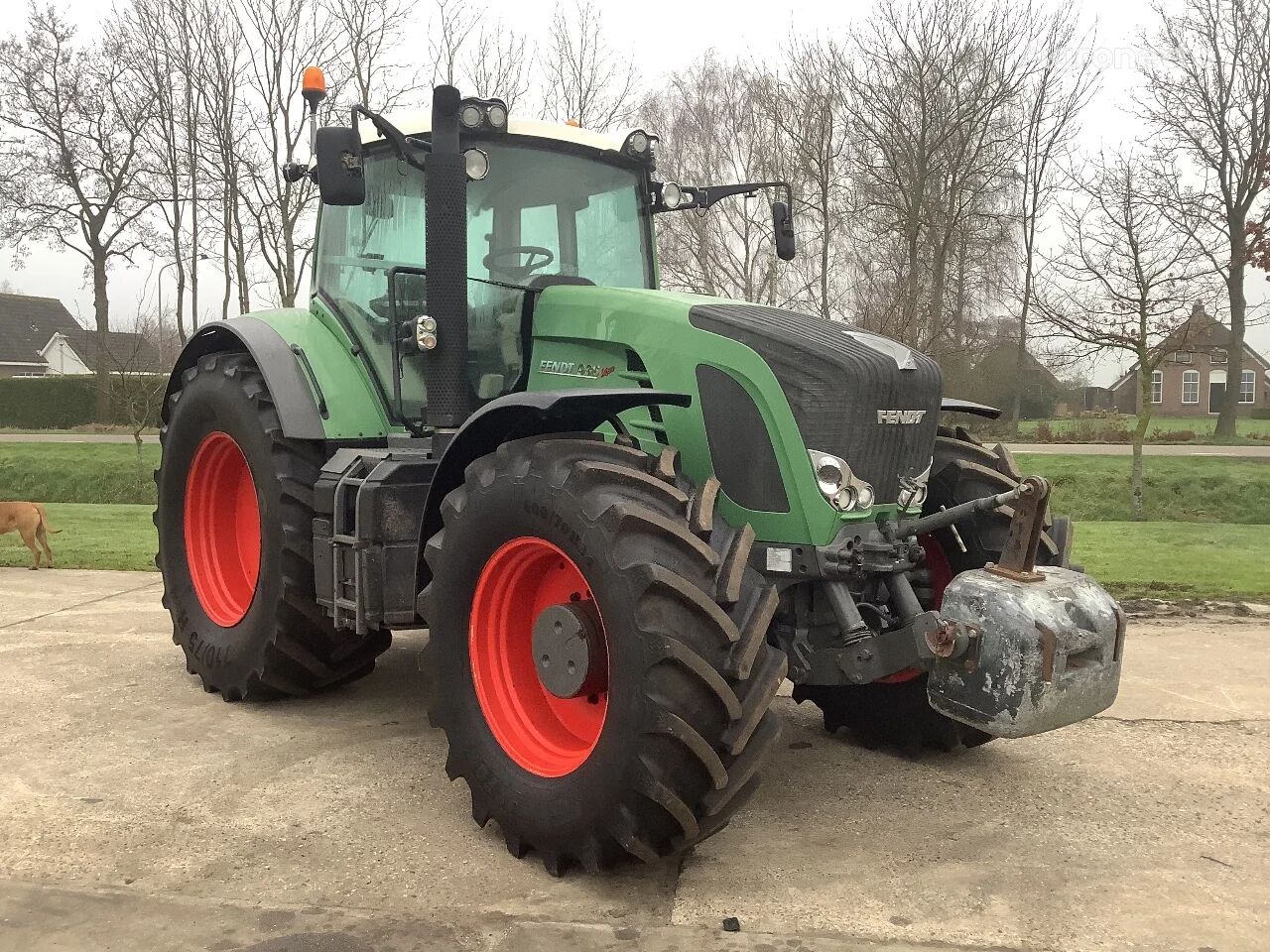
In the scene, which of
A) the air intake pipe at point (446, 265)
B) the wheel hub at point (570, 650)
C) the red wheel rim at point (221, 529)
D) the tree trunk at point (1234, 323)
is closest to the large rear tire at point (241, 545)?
the red wheel rim at point (221, 529)

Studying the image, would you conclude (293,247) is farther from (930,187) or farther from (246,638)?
(246,638)

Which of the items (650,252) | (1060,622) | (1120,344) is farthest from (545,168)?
(1120,344)

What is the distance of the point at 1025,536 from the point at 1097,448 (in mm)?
Answer: 18506

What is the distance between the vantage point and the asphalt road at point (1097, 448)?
18.8 metres

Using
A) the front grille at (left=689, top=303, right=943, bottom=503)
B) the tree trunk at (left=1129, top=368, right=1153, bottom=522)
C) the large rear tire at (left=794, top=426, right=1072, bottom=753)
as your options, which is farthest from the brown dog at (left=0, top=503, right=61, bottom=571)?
the tree trunk at (left=1129, top=368, right=1153, bottom=522)

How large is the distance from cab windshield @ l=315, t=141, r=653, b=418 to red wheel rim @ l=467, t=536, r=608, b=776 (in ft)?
3.50

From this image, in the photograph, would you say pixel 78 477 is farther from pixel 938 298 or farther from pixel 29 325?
pixel 29 325

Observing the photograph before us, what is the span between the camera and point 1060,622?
10.2 ft

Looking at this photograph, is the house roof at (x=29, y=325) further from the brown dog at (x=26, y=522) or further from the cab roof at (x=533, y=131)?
the cab roof at (x=533, y=131)

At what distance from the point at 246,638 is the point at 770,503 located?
266 centimetres

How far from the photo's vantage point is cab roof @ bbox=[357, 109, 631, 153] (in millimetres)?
4590

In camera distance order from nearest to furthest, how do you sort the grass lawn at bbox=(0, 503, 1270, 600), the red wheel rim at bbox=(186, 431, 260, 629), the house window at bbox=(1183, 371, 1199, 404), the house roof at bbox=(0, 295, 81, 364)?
the red wheel rim at bbox=(186, 431, 260, 629)
the grass lawn at bbox=(0, 503, 1270, 600)
the house roof at bbox=(0, 295, 81, 364)
the house window at bbox=(1183, 371, 1199, 404)

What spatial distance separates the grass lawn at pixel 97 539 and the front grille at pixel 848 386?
23.0 ft

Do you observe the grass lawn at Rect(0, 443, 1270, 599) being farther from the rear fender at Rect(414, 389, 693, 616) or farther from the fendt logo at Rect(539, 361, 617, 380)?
the rear fender at Rect(414, 389, 693, 616)
